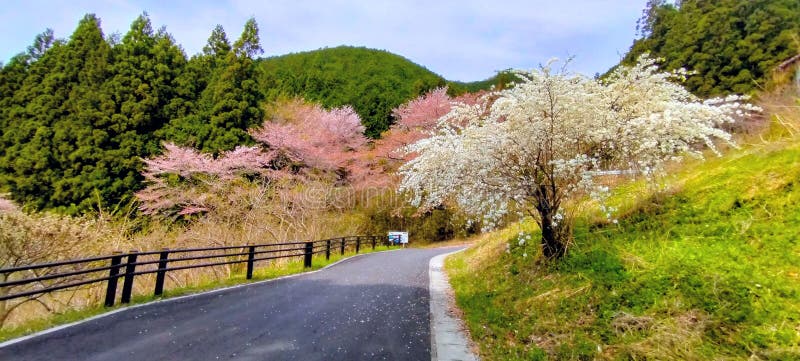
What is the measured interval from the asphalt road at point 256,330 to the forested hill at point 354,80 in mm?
26681

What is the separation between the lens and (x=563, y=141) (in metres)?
6.45

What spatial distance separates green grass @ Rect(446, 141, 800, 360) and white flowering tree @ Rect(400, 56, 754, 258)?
849 millimetres

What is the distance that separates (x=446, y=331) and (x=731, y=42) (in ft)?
98.8

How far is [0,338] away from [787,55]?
32.7m

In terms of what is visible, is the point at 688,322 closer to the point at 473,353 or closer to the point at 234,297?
the point at 473,353

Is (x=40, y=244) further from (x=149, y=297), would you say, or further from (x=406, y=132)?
(x=406, y=132)

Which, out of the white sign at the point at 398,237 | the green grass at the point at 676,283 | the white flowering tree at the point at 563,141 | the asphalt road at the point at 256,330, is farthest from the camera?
the white sign at the point at 398,237

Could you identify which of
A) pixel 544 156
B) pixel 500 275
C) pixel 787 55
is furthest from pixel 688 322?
pixel 787 55

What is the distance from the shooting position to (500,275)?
8.42 metres

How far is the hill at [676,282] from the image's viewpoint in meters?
3.74

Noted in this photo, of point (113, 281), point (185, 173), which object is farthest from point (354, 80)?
point (113, 281)

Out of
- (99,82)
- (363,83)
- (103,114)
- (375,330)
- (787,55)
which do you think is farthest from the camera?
(363,83)

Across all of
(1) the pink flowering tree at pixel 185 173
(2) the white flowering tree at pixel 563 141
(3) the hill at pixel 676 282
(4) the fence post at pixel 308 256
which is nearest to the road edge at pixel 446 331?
(3) the hill at pixel 676 282

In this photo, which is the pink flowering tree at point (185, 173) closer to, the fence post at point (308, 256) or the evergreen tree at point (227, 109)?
the evergreen tree at point (227, 109)
